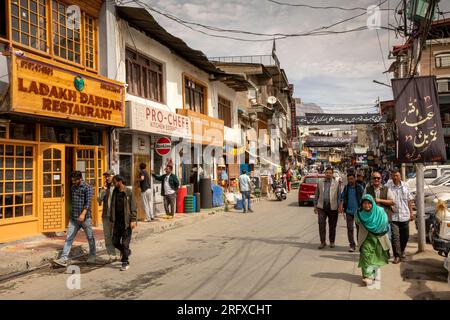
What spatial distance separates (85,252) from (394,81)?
308 inches

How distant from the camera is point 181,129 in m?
17.6

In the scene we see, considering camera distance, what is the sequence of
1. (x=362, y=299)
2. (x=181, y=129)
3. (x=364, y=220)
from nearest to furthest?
(x=362, y=299), (x=364, y=220), (x=181, y=129)

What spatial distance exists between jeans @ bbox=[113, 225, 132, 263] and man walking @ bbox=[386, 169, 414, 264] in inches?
199

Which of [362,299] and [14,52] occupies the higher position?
[14,52]

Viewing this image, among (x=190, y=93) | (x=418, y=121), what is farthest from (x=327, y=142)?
(x=418, y=121)

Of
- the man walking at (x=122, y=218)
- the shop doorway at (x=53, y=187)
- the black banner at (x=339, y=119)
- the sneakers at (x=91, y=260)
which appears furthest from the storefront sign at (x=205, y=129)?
the black banner at (x=339, y=119)

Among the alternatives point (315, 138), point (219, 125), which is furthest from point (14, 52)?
point (315, 138)

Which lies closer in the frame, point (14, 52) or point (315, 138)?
point (14, 52)

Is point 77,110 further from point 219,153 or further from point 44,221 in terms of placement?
point 219,153

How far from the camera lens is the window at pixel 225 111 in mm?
25962

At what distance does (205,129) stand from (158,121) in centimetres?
518

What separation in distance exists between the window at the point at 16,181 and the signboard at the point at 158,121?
3.96 metres

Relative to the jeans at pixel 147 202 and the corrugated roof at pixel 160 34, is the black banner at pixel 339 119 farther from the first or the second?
the jeans at pixel 147 202

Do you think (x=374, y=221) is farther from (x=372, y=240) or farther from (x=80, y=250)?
(x=80, y=250)
